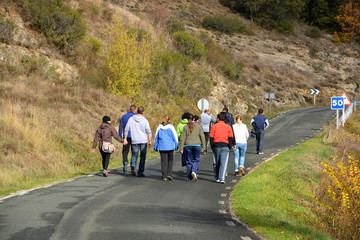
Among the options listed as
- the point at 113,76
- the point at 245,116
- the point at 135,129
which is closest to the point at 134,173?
the point at 135,129

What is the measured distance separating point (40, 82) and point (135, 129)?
11.9 metres

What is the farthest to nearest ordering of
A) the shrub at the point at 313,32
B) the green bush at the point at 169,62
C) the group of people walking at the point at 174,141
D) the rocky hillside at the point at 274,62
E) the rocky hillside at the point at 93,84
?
the shrub at the point at 313,32
the rocky hillside at the point at 274,62
the green bush at the point at 169,62
the rocky hillside at the point at 93,84
the group of people walking at the point at 174,141

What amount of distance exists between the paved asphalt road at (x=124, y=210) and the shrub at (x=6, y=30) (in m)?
14.5

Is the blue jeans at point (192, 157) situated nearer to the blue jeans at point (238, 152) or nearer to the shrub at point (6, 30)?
the blue jeans at point (238, 152)

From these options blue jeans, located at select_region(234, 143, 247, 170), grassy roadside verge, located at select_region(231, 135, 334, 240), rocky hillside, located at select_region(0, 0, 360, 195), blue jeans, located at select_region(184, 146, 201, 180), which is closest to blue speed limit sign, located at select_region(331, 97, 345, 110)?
grassy roadside verge, located at select_region(231, 135, 334, 240)

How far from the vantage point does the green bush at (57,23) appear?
30828 mm

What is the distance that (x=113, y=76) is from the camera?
30672 mm

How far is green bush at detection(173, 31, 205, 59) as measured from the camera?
48.1 metres

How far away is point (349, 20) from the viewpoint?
8275 centimetres

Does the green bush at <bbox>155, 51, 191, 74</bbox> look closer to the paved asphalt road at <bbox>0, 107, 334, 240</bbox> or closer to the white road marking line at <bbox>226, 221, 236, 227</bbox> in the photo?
the paved asphalt road at <bbox>0, 107, 334, 240</bbox>

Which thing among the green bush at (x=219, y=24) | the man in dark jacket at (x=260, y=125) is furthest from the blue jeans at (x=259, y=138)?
the green bush at (x=219, y=24)

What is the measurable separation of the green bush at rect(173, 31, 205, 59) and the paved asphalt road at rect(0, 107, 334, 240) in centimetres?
3221

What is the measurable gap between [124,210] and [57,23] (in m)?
23.7

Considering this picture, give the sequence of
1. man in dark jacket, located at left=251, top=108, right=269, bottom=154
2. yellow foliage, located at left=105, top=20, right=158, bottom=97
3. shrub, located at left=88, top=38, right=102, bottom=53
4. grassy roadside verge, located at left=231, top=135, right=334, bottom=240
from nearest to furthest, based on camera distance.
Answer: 1. grassy roadside verge, located at left=231, top=135, right=334, bottom=240
2. man in dark jacket, located at left=251, top=108, right=269, bottom=154
3. yellow foliage, located at left=105, top=20, right=158, bottom=97
4. shrub, located at left=88, top=38, right=102, bottom=53
